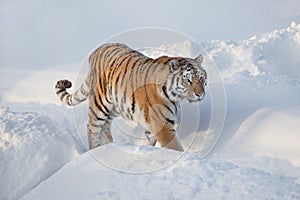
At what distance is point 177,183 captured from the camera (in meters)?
2.53

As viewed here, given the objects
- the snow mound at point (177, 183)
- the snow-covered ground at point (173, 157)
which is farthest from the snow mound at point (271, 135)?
the snow mound at point (177, 183)

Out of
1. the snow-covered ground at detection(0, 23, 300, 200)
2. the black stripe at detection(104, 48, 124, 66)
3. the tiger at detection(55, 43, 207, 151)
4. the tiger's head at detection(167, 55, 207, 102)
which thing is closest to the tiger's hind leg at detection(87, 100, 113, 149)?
the tiger at detection(55, 43, 207, 151)

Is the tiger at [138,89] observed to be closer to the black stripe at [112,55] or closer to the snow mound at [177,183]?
the black stripe at [112,55]

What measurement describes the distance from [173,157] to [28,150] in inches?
46.0

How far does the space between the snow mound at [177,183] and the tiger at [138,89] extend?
1.73 ft

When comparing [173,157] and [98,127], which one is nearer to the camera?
[173,157]

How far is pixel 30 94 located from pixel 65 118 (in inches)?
47.8

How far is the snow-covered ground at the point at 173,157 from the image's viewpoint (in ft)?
8.21

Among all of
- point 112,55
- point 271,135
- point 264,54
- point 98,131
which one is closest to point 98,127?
point 98,131

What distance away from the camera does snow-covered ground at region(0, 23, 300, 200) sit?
2.50m

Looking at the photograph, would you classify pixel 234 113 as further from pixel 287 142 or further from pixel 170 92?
pixel 170 92

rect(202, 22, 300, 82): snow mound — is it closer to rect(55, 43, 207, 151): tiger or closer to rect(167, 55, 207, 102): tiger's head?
rect(55, 43, 207, 151): tiger

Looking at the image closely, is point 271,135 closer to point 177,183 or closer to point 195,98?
point 195,98

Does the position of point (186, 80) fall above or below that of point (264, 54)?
below
